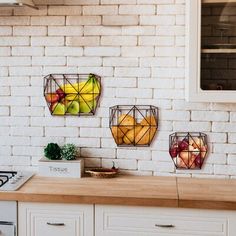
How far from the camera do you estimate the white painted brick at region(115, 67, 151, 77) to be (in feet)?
8.46

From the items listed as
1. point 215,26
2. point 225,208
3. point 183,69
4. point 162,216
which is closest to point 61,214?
point 162,216

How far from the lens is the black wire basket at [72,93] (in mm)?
2615

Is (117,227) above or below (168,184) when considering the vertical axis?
below

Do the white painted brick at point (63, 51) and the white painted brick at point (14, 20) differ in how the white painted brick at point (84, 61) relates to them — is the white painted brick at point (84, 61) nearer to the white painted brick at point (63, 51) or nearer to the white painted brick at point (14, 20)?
the white painted brick at point (63, 51)

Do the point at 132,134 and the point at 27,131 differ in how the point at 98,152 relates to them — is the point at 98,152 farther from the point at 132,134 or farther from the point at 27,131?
the point at 27,131

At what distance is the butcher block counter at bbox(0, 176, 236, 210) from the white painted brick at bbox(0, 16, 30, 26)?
0.93m

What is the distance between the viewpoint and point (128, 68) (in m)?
2.59

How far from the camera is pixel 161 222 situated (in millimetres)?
2117

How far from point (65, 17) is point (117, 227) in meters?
1.25

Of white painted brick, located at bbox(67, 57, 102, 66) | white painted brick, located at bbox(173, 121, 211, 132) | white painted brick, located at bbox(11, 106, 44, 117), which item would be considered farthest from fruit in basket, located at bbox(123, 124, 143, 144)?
white painted brick, located at bbox(11, 106, 44, 117)

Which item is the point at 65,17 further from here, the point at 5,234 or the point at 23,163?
the point at 5,234

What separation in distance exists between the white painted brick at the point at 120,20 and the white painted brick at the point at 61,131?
657mm

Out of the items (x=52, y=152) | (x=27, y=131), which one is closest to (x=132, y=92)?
(x=52, y=152)

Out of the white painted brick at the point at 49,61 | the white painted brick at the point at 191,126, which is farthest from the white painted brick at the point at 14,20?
the white painted brick at the point at 191,126
